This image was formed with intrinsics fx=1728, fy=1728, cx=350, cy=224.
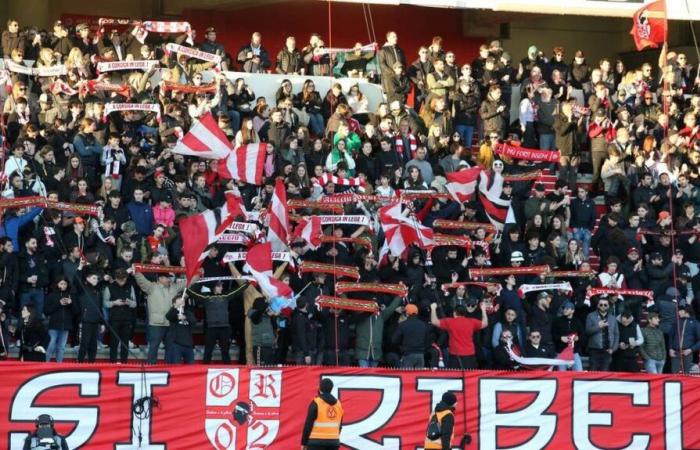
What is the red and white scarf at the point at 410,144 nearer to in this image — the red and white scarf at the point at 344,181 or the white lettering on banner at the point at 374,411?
the red and white scarf at the point at 344,181

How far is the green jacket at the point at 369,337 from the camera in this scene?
84.8ft

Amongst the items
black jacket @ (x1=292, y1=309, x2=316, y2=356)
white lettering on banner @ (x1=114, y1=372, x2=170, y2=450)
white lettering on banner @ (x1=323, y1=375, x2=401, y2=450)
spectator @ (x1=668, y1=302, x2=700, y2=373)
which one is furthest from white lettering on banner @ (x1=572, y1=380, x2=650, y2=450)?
white lettering on banner @ (x1=114, y1=372, x2=170, y2=450)

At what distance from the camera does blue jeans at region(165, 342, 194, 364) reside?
2517cm

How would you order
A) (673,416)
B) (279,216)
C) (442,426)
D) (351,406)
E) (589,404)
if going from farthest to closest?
(279,216)
(673,416)
(589,404)
(351,406)
(442,426)

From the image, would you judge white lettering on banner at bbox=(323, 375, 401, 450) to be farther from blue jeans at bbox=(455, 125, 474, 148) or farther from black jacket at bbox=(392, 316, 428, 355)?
blue jeans at bbox=(455, 125, 474, 148)

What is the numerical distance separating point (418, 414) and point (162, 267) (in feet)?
15.0

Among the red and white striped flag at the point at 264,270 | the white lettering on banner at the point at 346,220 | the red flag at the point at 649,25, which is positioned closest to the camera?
the red and white striped flag at the point at 264,270

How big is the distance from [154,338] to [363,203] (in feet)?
15.5

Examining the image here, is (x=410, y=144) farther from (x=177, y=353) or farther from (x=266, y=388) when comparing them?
(x=266, y=388)

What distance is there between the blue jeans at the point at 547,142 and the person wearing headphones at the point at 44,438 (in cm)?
1465

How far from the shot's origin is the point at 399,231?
2697 cm

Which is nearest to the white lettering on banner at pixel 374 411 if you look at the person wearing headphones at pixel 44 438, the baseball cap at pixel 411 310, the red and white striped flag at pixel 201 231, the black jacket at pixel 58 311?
the baseball cap at pixel 411 310

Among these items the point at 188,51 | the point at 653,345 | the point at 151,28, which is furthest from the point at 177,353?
the point at 151,28

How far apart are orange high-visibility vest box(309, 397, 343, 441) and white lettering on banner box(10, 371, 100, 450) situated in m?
3.10
